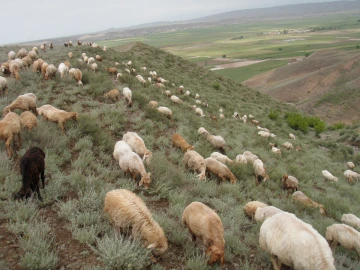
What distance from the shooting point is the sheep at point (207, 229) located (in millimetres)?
4359

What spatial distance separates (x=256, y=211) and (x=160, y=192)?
89.0 inches

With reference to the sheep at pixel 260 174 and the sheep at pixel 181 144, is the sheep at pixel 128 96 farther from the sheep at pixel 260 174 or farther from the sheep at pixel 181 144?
the sheep at pixel 260 174

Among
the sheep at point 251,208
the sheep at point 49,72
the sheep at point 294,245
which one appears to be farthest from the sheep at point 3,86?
the sheep at point 294,245

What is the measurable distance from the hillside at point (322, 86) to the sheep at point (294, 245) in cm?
3087

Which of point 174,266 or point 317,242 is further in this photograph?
point 174,266

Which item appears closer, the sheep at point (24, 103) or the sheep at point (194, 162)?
the sheep at point (194, 162)

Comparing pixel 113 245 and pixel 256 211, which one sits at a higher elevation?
pixel 113 245

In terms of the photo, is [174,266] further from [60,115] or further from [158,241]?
[60,115]

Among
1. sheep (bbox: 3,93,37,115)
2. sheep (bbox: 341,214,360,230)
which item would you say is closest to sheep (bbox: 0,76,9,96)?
sheep (bbox: 3,93,37,115)

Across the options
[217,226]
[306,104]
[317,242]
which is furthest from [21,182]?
[306,104]

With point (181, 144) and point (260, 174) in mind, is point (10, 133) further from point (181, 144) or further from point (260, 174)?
point (260, 174)

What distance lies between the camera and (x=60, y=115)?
8.62m

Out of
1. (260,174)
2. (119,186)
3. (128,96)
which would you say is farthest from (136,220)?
(128,96)

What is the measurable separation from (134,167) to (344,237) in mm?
4909
